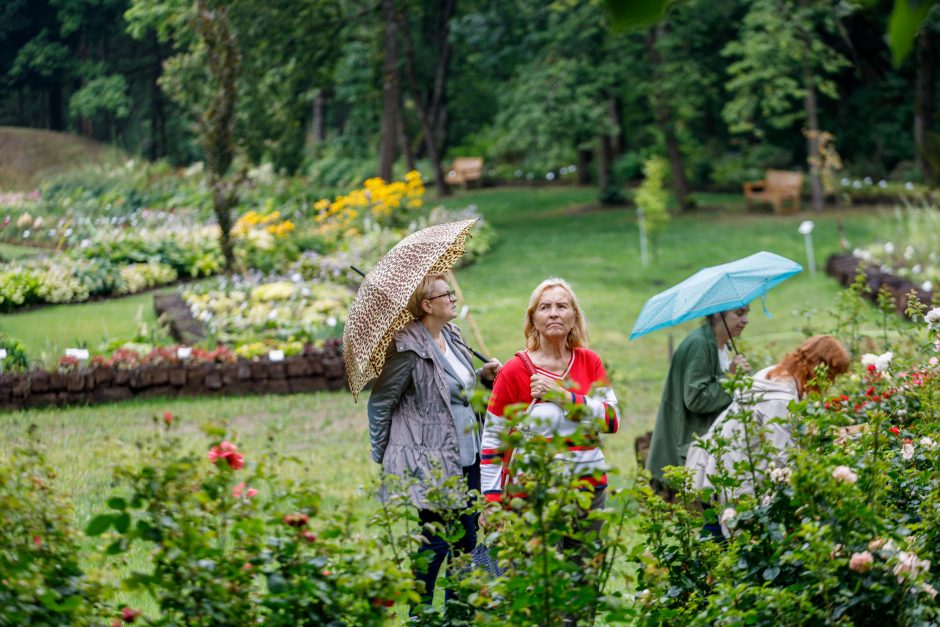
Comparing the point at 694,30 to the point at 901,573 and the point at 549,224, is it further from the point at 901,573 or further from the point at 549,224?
the point at 901,573

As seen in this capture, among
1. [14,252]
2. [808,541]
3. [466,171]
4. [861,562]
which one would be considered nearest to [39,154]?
[14,252]

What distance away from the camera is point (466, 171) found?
3328 centimetres

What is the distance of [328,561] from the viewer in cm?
300

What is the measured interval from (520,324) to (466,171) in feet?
61.7

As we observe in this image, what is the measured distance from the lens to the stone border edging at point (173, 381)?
1067 cm

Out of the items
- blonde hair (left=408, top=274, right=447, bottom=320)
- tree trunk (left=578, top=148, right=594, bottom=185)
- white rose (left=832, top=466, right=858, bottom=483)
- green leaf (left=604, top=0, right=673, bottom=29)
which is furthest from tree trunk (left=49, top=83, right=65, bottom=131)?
green leaf (left=604, top=0, right=673, bottom=29)

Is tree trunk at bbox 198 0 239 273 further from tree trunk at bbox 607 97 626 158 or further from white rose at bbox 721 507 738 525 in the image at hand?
white rose at bbox 721 507 738 525

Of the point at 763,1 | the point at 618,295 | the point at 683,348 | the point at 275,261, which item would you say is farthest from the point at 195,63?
the point at 683,348

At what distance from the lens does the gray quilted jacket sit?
4.94 metres

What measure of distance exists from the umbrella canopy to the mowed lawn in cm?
159

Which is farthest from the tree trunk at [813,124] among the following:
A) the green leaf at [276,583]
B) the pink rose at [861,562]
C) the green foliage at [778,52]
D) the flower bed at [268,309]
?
the green leaf at [276,583]

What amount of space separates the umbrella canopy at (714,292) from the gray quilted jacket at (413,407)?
139 centimetres

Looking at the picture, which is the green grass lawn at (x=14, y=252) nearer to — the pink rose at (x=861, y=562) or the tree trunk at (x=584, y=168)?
the pink rose at (x=861, y=562)

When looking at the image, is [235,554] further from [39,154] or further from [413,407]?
[39,154]
